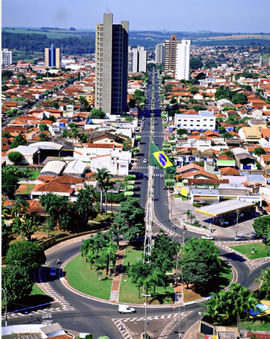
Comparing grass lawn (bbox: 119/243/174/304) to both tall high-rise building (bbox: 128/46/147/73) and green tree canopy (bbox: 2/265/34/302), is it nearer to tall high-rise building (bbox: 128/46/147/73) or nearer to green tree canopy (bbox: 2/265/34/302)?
green tree canopy (bbox: 2/265/34/302)

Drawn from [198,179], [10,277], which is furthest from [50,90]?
[10,277]

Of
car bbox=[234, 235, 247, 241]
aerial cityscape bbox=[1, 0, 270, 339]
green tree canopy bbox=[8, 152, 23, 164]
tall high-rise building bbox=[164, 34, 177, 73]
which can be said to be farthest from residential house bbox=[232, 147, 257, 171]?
tall high-rise building bbox=[164, 34, 177, 73]

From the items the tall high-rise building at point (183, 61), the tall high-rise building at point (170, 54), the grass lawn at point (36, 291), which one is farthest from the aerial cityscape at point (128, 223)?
the tall high-rise building at point (170, 54)

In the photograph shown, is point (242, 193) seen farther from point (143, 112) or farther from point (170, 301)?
point (143, 112)

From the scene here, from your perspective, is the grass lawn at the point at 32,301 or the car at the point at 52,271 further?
the car at the point at 52,271

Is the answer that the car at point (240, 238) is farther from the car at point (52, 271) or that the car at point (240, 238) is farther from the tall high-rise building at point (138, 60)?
the tall high-rise building at point (138, 60)

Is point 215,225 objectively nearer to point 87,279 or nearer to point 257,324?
point 87,279
